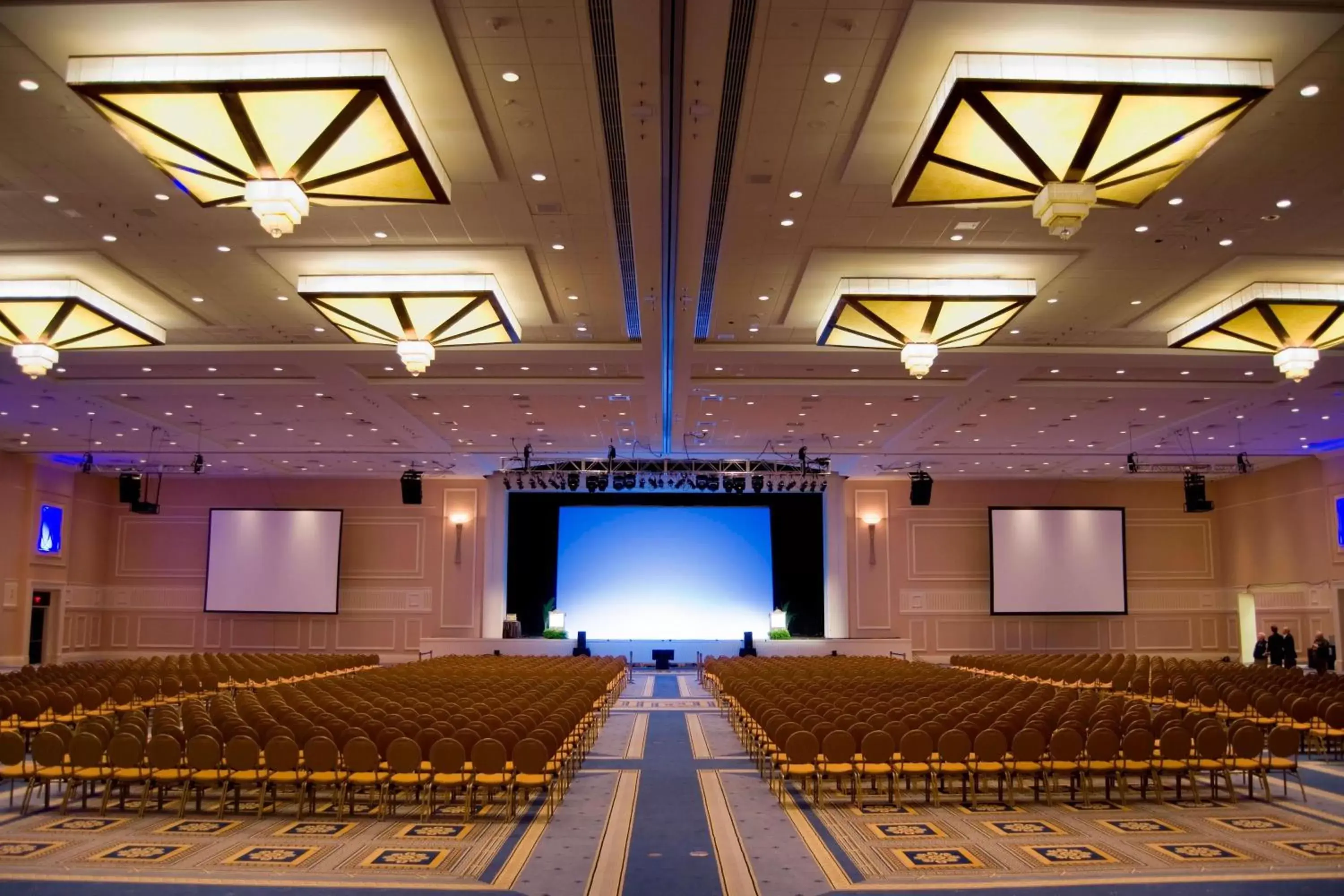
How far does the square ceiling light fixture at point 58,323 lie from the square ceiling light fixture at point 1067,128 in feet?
33.3

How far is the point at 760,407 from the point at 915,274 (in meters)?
7.04

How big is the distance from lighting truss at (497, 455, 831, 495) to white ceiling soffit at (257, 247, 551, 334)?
1043cm

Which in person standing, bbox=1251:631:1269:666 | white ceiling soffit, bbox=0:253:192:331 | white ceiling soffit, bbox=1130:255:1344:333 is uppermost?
white ceiling soffit, bbox=1130:255:1344:333

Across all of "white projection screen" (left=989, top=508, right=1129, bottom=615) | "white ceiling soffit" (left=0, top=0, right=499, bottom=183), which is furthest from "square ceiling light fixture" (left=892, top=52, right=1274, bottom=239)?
"white projection screen" (left=989, top=508, right=1129, bottom=615)

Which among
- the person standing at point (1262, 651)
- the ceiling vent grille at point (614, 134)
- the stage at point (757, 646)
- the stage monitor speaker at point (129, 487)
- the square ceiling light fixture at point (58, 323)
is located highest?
the ceiling vent grille at point (614, 134)

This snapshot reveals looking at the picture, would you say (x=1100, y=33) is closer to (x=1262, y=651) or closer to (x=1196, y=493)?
(x=1196, y=493)

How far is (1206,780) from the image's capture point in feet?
34.8

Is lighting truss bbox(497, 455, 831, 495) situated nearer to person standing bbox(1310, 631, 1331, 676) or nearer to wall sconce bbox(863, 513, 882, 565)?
wall sconce bbox(863, 513, 882, 565)

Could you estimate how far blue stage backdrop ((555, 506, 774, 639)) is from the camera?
29.9 meters

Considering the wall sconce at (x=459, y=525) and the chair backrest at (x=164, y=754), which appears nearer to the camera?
the chair backrest at (x=164, y=754)

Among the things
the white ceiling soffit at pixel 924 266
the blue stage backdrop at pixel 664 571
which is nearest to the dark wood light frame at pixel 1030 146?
the white ceiling soffit at pixel 924 266

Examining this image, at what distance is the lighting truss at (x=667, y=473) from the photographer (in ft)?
75.6

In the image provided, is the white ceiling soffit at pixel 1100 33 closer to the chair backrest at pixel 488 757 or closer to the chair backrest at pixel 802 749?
the chair backrest at pixel 802 749

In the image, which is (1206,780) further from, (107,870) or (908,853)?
(107,870)
